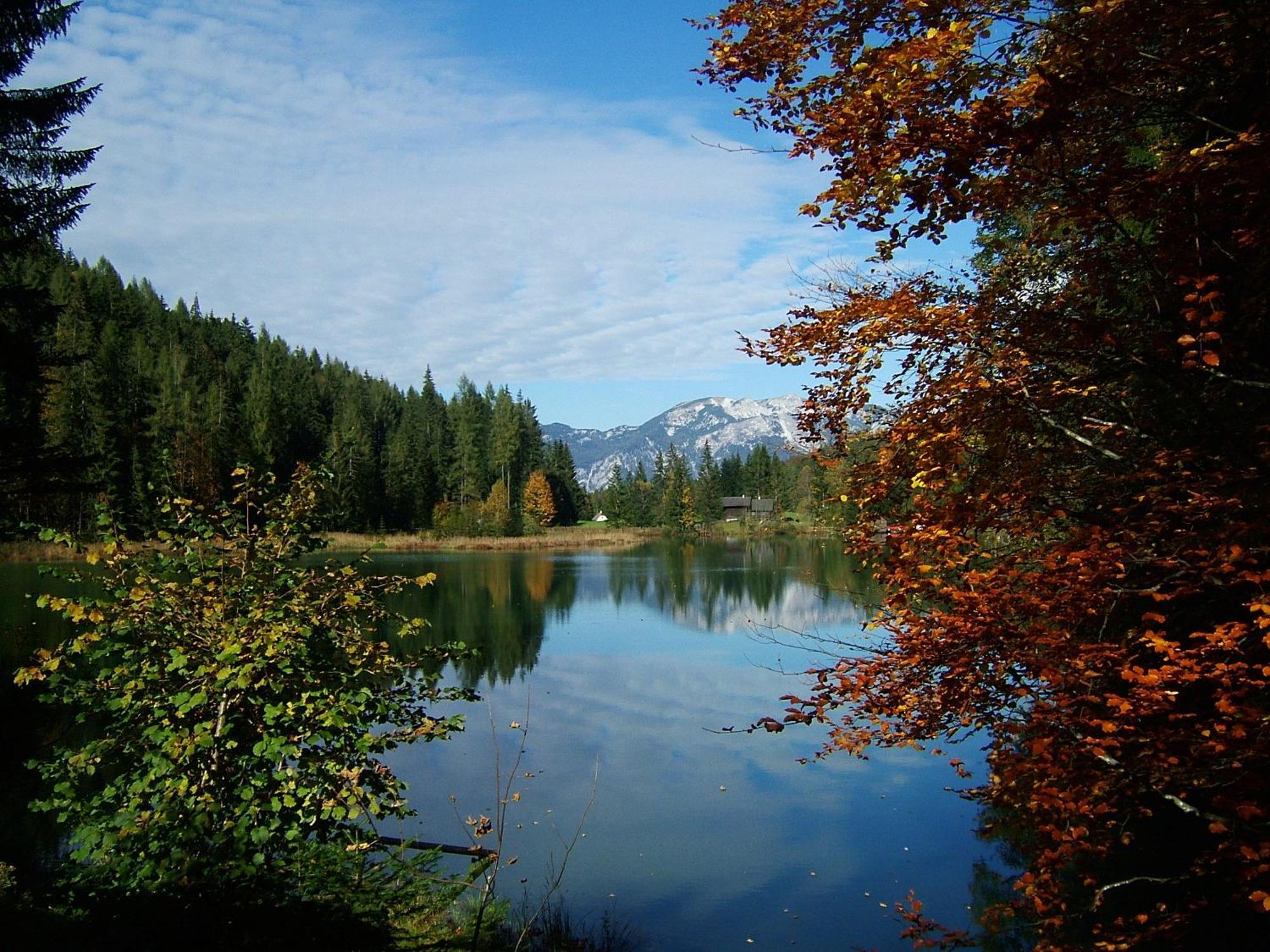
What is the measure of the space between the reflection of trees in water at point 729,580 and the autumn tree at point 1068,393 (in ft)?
11.0

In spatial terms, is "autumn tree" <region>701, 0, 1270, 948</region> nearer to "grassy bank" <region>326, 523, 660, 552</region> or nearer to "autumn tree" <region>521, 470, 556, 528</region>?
"grassy bank" <region>326, 523, 660, 552</region>

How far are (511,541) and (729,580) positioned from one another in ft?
103

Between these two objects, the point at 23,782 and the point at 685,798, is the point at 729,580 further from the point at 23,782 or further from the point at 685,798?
the point at 23,782

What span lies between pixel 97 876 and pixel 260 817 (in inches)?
46.5

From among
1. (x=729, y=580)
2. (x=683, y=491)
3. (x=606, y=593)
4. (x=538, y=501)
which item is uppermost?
(x=683, y=491)

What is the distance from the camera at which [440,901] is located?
6176 millimetres

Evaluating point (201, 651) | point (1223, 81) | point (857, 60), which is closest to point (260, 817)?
point (201, 651)

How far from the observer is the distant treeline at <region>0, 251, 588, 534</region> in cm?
4884

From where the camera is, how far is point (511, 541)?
227ft

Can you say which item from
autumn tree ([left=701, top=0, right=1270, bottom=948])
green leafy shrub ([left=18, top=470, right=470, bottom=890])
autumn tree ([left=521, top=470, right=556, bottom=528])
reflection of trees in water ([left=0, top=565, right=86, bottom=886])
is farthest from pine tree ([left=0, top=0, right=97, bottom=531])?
autumn tree ([left=521, top=470, right=556, bottom=528])

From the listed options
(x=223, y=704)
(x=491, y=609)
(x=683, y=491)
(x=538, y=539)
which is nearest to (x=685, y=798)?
(x=223, y=704)

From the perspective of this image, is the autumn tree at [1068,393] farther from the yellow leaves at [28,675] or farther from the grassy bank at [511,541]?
the grassy bank at [511,541]

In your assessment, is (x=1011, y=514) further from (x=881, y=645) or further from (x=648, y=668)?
(x=648, y=668)

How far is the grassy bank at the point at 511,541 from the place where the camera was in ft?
193
